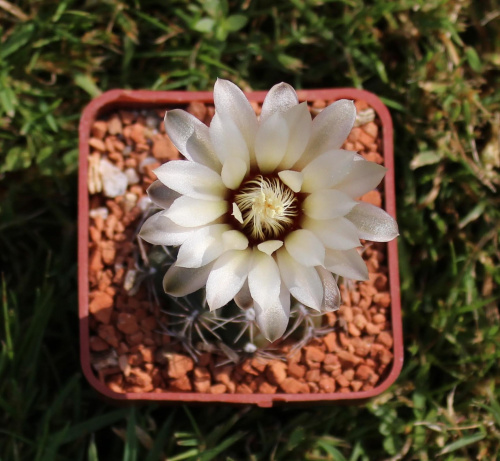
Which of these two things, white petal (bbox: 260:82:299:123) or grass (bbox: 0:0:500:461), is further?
grass (bbox: 0:0:500:461)

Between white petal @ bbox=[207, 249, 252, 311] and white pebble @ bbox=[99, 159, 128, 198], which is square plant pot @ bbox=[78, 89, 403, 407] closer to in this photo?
white pebble @ bbox=[99, 159, 128, 198]

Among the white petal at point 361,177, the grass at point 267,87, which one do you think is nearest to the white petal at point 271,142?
the white petal at point 361,177

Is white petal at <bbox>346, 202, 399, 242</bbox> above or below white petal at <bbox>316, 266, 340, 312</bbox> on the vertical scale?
above

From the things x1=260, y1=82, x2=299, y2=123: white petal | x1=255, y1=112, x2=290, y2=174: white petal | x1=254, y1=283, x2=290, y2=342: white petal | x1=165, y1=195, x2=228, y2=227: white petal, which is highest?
x1=260, y1=82, x2=299, y2=123: white petal

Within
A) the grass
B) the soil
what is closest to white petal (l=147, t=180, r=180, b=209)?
the soil

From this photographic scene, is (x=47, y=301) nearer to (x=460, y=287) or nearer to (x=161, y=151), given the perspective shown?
(x=161, y=151)
